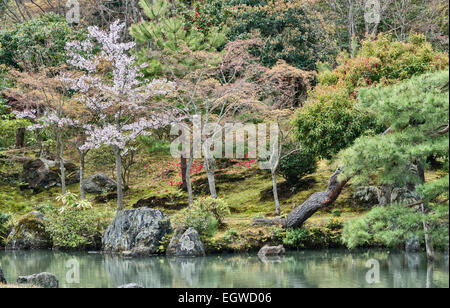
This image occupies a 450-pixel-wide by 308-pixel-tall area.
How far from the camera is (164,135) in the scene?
21406 millimetres

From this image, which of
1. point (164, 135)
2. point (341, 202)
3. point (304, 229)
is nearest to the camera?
point (304, 229)

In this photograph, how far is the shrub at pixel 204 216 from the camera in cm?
1522

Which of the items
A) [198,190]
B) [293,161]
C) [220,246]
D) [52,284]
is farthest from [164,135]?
[52,284]

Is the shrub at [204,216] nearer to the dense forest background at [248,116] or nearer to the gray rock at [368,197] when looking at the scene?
the dense forest background at [248,116]

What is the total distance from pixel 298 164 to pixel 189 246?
17.6ft

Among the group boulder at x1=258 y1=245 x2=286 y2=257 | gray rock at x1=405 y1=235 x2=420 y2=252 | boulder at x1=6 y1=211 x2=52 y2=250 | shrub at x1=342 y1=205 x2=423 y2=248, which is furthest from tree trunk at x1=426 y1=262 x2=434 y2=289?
boulder at x1=6 y1=211 x2=52 y2=250

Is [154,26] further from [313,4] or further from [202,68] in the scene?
[313,4]

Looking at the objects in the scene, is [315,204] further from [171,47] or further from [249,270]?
[171,47]

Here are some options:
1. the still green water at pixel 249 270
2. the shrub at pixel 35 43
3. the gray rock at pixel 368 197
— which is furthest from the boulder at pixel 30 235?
the gray rock at pixel 368 197

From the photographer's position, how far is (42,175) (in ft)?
75.8

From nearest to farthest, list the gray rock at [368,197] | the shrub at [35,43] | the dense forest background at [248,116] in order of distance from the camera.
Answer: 1. the dense forest background at [248,116]
2. the gray rock at [368,197]
3. the shrub at [35,43]

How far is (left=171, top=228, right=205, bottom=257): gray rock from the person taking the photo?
14773mm

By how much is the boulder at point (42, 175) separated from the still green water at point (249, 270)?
7652 mm
